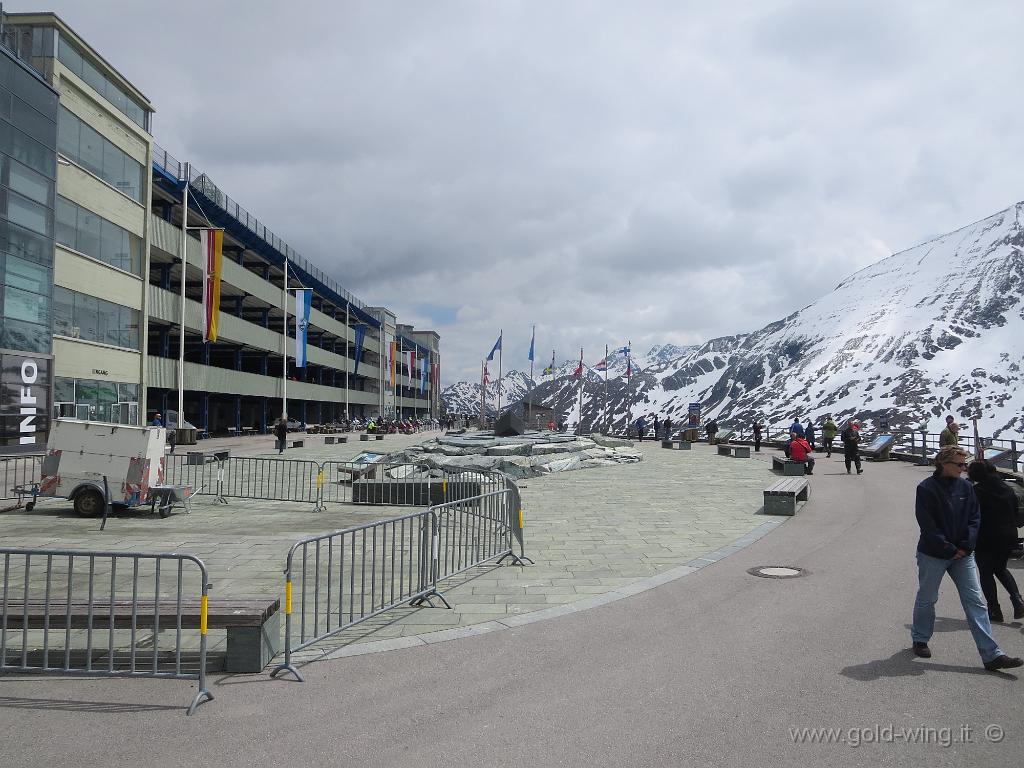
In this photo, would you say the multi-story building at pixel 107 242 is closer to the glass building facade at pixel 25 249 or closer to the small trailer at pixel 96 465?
the glass building facade at pixel 25 249

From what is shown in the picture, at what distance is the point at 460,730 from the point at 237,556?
6233mm

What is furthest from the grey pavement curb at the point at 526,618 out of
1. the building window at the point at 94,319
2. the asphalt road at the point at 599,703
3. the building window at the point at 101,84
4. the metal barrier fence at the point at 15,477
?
the building window at the point at 101,84

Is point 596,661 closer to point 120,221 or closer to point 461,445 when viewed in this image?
point 461,445

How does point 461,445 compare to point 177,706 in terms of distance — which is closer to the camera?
point 177,706

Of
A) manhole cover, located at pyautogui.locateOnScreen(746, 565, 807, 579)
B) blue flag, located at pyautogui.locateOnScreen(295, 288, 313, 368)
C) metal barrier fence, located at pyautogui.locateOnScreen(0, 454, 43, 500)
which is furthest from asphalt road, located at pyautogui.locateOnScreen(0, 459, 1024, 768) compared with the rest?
blue flag, located at pyautogui.locateOnScreen(295, 288, 313, 368)

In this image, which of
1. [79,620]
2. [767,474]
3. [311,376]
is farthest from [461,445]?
[311,376]

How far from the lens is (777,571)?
8.45 meters

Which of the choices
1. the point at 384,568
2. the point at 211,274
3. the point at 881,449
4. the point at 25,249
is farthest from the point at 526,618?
the point at 211,274

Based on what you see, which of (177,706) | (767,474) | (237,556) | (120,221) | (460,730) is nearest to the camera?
(460,730)

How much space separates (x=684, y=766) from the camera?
149 inches

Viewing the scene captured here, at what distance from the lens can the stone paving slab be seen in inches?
267

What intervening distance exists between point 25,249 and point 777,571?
29.5 meters

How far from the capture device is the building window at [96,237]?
97.1ft

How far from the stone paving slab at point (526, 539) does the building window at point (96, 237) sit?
66.2 ft
